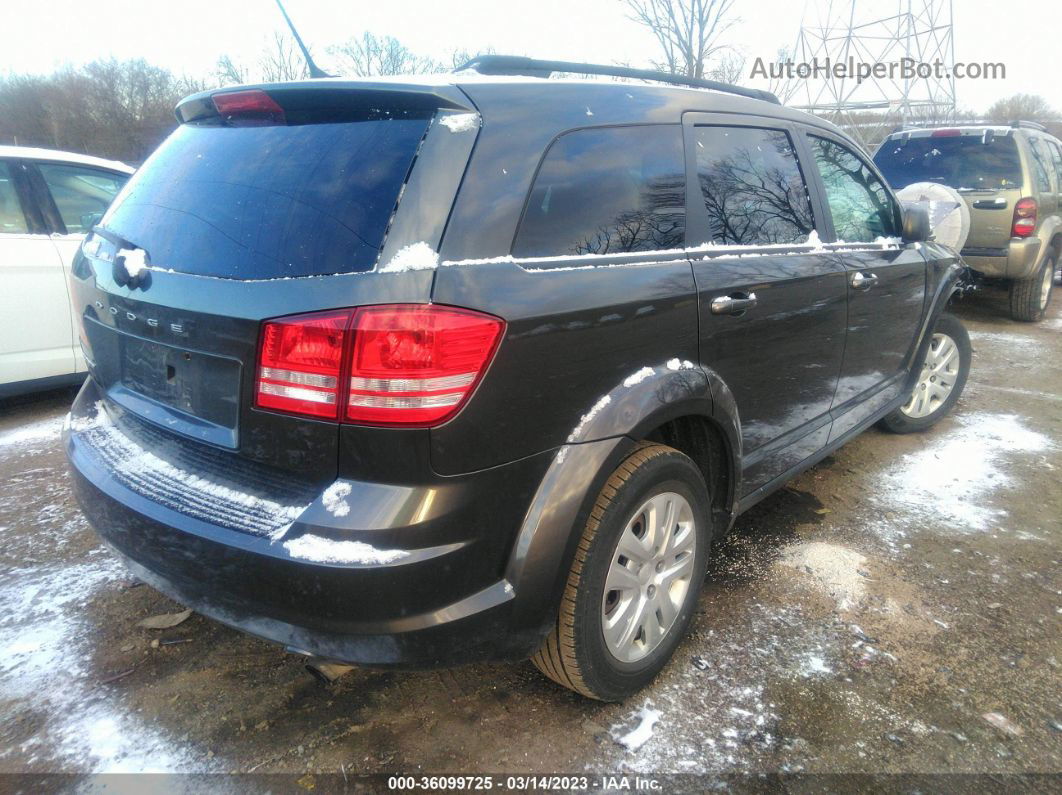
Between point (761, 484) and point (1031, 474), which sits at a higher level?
point (761, 484)

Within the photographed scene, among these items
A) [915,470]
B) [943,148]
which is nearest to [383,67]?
[943,148]

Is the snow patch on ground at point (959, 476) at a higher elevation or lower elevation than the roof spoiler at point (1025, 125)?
lower

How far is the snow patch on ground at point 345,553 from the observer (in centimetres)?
156

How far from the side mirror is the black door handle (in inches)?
68.5

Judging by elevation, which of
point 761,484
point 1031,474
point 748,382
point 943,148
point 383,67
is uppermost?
point 383,67

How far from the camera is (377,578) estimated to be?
157cm

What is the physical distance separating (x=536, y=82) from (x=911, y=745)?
2123 millimetres

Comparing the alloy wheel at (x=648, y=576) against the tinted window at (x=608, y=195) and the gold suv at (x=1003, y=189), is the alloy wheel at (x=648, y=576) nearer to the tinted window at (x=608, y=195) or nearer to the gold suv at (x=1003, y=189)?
the tinted window at (x=608, y=195)

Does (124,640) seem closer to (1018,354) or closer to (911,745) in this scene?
(911,745)

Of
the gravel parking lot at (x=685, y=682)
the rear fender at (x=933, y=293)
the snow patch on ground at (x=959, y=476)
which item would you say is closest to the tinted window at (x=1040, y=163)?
the snow patch on ground at (x=959, y=476)

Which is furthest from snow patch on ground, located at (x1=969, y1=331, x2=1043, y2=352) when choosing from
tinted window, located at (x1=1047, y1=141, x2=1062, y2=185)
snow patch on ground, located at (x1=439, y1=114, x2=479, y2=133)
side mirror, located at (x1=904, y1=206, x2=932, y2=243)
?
snow patch on ground, located at (x1=439, y1=114, x2=479, y2=133)

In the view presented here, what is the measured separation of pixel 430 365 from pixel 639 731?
1.26m

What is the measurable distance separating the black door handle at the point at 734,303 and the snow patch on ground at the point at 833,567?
1187 millimetres

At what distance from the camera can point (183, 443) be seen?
74.3 inches
